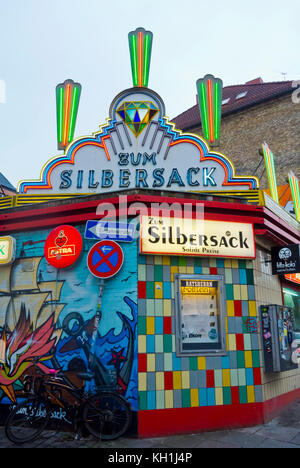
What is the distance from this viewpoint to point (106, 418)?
6453mm

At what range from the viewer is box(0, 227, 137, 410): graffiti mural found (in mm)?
6953

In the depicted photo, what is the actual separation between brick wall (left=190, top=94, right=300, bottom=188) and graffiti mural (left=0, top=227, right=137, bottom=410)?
16.1 meters

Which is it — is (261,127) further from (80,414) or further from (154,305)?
(80,414)

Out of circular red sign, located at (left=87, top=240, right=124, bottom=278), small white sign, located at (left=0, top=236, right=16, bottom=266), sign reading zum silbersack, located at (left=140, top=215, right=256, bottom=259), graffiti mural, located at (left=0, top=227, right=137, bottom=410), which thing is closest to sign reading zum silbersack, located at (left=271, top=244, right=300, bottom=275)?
sign reading zum silbersack, located at (left=140, top=215, right=256, bottom=259)

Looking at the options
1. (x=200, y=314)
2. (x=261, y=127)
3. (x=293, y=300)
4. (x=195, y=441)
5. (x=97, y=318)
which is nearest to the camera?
(x=195, y=441)

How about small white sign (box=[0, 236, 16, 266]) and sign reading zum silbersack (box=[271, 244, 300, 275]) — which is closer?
small white sign (box=[0, 236, 16, 266])

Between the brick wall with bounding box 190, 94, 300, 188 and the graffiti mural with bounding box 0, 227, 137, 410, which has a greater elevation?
the brick wall with bounding box 190, 94, 300, 188

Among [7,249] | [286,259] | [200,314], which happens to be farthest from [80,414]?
[286,259]

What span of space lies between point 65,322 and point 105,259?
153 cm

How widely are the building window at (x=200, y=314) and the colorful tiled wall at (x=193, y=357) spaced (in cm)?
12

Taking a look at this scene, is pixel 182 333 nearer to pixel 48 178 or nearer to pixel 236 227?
pixel 236 227

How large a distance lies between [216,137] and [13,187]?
26847 millimetres

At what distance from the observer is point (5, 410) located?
7484 millimetres

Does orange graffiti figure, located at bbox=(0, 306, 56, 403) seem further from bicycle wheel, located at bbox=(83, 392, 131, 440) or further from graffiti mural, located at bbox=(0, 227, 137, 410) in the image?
bicycle wheel, located at bbox=(83, 392, 131, 440)
